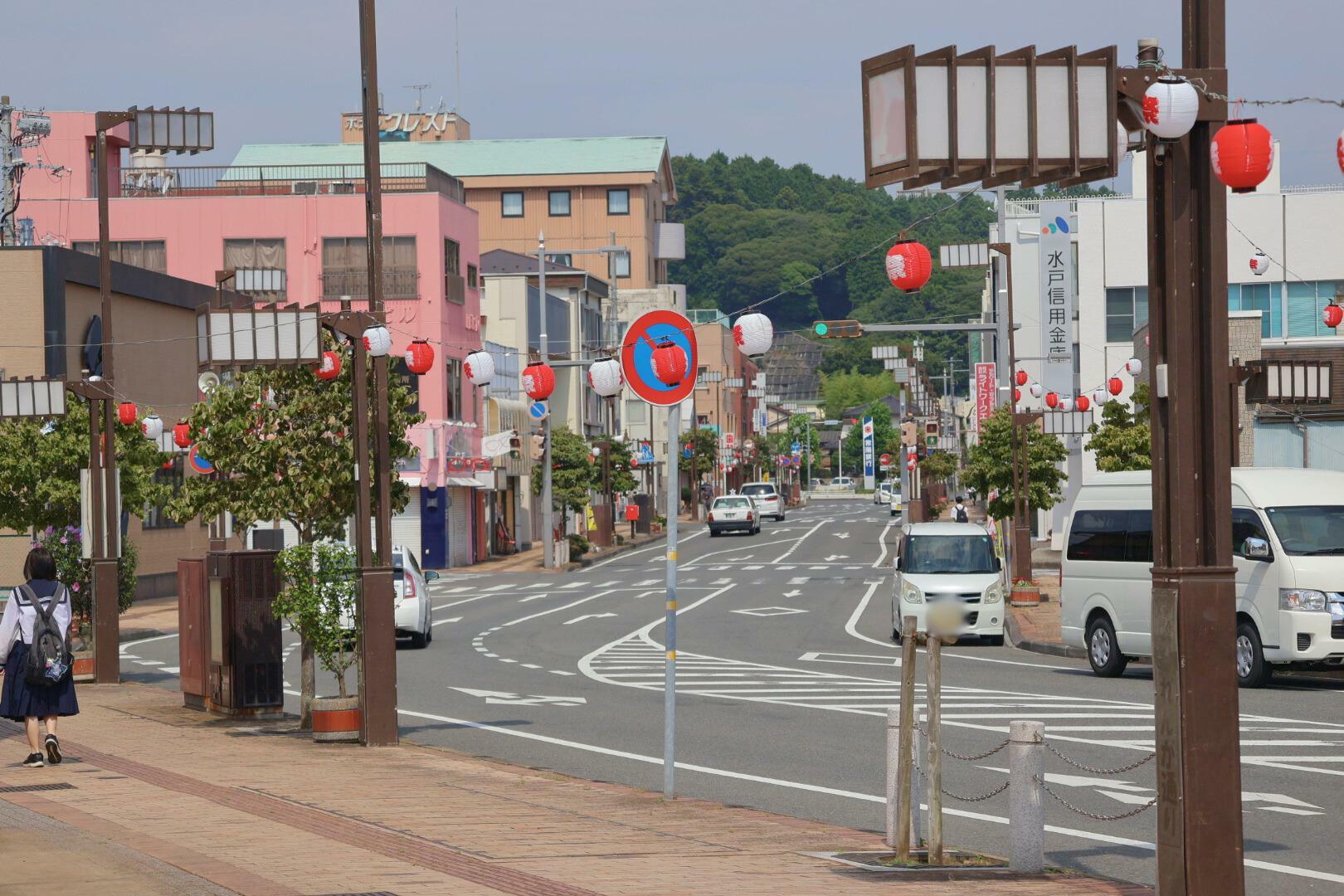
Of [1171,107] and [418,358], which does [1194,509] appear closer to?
[1171,107]

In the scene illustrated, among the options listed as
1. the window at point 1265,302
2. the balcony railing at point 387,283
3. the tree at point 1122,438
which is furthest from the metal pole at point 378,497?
the window at point 1265,302

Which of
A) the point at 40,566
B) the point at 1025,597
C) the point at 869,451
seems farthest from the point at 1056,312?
the point at 869,451

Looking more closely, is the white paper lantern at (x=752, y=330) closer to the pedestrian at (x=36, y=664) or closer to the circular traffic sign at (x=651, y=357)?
the circular traffic sign at (x=651, y=357)

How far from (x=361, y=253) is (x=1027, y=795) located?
51.0m

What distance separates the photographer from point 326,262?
5800 cm

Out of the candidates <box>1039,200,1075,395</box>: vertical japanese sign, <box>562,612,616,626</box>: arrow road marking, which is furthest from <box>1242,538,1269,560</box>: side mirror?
<box>1039,200,1075,395</box>: vertical japanese sign

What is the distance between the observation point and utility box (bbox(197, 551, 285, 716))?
18.3m

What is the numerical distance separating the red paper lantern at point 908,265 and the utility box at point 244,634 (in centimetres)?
720

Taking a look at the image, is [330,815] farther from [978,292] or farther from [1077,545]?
[978,292]

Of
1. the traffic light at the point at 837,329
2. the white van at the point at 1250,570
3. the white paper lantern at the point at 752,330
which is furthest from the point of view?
the traffic light at the point at 837,329

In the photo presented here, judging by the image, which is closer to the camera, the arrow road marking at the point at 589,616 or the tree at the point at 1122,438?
the arrow road marking at the point at 589,616

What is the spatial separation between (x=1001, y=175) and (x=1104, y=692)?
13116 millimetres

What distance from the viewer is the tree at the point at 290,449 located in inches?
682

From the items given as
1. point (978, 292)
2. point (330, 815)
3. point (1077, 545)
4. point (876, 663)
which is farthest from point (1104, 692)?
→ point (978, 292)
